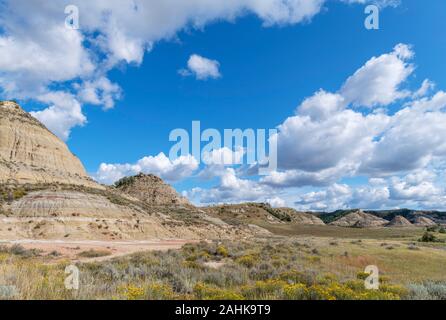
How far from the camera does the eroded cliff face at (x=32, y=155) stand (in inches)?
2237

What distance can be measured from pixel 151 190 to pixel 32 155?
5047cm

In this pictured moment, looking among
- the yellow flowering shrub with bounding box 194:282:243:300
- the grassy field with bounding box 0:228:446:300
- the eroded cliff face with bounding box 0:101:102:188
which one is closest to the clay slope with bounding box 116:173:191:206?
the eroded cliff face with bounding box 0:101:102:188

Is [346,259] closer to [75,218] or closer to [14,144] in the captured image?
[75,218]

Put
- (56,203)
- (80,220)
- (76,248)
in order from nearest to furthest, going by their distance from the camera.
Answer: (76,248) < (80,220) < (56,203)

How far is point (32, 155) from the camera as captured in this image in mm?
62688

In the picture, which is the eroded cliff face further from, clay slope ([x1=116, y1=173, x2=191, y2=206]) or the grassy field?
the grassy field

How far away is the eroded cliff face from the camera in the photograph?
56.8 meters

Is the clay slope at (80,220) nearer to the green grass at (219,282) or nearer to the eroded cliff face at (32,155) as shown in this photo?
the eroded cliff face at (32,155)

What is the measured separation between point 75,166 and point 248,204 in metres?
101

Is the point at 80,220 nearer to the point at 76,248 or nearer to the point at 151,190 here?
the point at 76,248

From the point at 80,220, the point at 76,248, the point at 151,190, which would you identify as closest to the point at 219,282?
the point at 76,248

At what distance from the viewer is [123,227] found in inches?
1935
